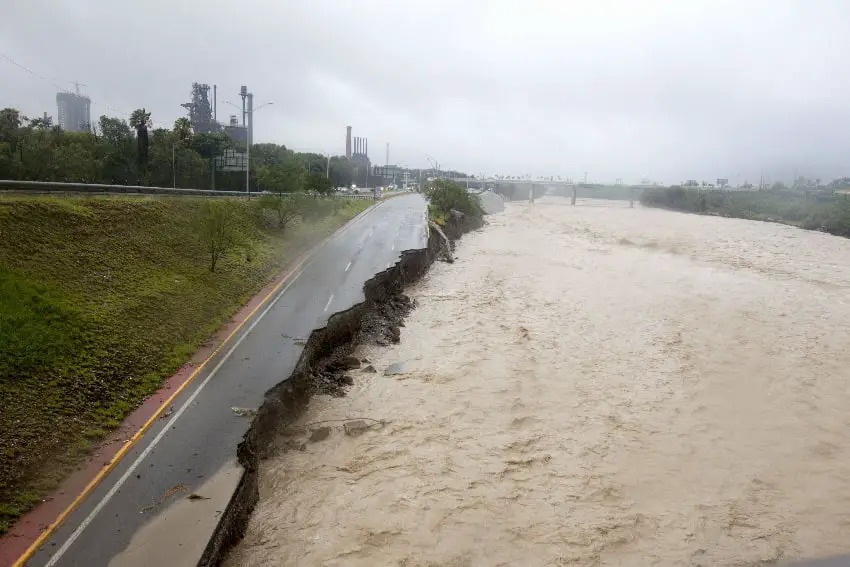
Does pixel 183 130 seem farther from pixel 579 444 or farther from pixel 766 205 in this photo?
pixel 766 205

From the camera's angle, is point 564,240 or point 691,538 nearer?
point 691,538

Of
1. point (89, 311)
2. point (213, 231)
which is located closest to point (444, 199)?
point (213, 231)

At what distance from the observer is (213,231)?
2550cm

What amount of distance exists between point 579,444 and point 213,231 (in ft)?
61.1

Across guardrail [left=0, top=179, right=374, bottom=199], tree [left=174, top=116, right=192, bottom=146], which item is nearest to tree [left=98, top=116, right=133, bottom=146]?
tree [left=174, top=116, right=192, bottom=146]

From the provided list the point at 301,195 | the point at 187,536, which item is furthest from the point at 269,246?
the point at 187,536

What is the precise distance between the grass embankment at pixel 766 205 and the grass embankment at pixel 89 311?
2757 inches

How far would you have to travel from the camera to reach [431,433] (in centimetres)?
1522

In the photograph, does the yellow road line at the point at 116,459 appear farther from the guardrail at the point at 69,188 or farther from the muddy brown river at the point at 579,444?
the guardrail at the point at 69,188

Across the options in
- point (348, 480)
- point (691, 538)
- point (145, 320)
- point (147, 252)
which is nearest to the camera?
point (691, 538)

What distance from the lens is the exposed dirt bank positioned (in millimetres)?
10602

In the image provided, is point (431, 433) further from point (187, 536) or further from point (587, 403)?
point (187, 536)

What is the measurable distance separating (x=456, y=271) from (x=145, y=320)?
77.3 ft

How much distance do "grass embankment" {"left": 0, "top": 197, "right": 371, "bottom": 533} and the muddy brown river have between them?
Answer: 13.9 feet
